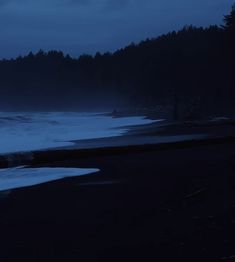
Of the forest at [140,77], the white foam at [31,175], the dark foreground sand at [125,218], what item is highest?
the forest at [140,77]

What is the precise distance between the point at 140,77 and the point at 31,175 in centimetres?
8440

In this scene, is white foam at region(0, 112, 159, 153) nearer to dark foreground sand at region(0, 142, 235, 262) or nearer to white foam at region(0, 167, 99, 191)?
white foam at region(0, 167, 99, 191)

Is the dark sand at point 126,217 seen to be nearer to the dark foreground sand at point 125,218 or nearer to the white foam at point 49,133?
the dark foreground sand at point 125,218

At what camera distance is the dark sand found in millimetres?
6195

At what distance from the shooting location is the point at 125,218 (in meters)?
7.73

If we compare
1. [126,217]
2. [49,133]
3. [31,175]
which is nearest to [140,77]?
[49,133]

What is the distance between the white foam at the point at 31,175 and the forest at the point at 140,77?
25.6 meters

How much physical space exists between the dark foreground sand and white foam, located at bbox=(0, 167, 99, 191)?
0.50 m

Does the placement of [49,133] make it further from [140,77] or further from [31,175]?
[140,77]

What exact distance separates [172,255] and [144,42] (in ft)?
461

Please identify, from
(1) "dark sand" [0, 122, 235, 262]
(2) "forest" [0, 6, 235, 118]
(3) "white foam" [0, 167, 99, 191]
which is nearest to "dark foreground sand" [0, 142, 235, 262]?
(1) "dark sand" [0, 122, 235, 262]

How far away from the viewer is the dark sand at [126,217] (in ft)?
20.3

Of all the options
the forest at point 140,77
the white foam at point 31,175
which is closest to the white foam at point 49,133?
the white foam at point 31,175

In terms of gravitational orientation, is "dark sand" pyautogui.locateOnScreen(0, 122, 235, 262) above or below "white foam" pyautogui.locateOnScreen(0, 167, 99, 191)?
below
